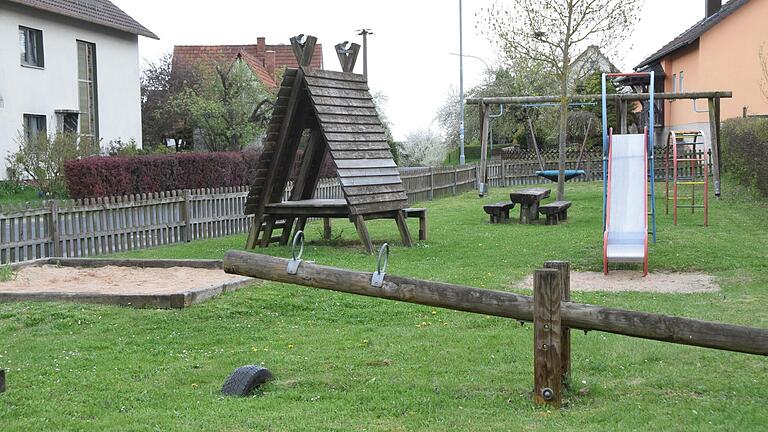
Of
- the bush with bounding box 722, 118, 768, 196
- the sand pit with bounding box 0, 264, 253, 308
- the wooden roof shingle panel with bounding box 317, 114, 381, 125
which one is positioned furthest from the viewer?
the bush with bounding box 722, 118, 768, 196

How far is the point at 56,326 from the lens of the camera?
353 inches

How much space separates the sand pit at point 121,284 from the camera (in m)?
9.71

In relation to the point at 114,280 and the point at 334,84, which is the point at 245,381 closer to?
the point at 114,280

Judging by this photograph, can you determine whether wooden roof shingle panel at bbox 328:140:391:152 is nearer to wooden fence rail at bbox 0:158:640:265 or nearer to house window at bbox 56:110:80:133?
wooden fence rail at bbox 0:158:640:265

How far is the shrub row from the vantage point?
18703 millimetres

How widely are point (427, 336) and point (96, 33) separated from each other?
3063 centimetres

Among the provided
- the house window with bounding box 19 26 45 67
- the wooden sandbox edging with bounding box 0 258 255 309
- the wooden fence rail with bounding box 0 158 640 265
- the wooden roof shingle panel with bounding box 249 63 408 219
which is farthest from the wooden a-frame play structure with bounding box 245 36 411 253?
the house window with bounding box 19 26 45 67

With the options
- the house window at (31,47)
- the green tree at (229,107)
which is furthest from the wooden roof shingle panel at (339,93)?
the green tree at (229,107)

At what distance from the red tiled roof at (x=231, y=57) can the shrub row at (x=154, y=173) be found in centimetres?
1946

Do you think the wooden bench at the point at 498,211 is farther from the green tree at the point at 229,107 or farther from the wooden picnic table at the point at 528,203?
the green tree at the point at 229,107

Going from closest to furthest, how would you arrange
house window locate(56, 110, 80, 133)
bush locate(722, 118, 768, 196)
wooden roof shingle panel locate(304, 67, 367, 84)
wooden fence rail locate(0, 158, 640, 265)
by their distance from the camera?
1. wooden fence rail locate(0, 158, 640, 265)
2. wooden roof shingle panel locate(304, 67, 367, 84)
3. bush locate(722, 118, 768, 196)
4. house window locate(56, 110, 80, 133)

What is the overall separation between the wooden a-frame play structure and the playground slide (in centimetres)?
341

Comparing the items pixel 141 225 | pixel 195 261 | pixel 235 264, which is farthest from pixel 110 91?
pixel 235 264

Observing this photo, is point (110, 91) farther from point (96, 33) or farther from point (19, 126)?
point (19, 126)
